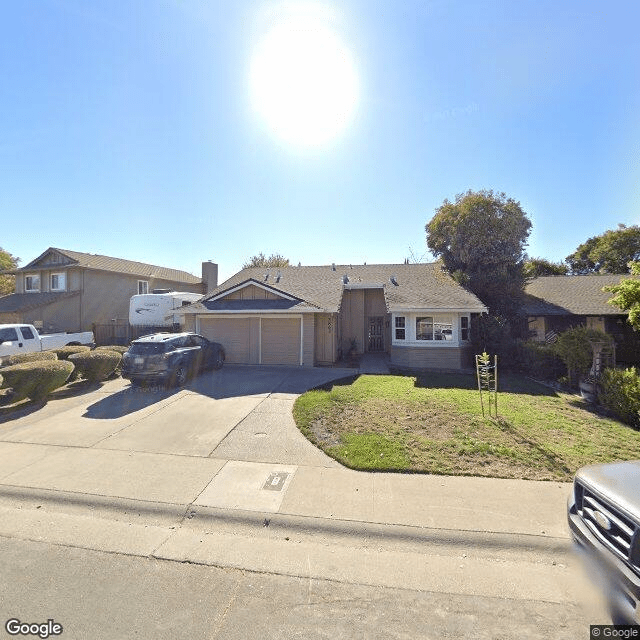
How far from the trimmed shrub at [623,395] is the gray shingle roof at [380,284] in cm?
605

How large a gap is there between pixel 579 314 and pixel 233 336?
16011 millimetres

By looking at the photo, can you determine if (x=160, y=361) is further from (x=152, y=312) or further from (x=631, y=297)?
(x=631, y=297)

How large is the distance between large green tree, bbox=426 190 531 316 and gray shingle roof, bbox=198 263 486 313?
4.53 feet

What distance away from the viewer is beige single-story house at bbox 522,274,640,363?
16484mm

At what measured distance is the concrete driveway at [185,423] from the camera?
6.53m

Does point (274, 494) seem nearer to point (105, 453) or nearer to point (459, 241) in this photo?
point (105, 453)

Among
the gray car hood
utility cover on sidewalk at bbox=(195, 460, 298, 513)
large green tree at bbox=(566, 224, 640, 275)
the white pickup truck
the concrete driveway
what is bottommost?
utility cover on sidewalk at bbox=(195, 460, 298, 513)

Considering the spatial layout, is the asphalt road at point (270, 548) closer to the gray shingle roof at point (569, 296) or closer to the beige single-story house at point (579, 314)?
the beige single-story house at point (579, 314)

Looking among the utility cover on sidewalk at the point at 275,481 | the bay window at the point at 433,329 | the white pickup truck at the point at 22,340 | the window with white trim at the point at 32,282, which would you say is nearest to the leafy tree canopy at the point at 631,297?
the bay window at the point at 433,329

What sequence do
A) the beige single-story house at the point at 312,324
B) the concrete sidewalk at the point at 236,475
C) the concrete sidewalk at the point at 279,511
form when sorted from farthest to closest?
the beige single-story house at the point at 312,324 → the concrete sidewalk at the point at 236,475 → the concrete sidewalk at the point at 279,511

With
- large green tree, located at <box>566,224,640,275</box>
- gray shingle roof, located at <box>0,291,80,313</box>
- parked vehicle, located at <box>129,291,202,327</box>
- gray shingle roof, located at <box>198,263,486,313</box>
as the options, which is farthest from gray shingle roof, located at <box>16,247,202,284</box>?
large green tree, located at <box>566,224,640,275</box>

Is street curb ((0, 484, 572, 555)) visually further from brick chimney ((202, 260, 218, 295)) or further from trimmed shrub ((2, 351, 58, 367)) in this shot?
brick chimney ((202, 260, 218, 295))

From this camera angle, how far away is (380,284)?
59.5 feet

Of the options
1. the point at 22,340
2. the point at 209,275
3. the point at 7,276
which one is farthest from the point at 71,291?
the point at 7,276
